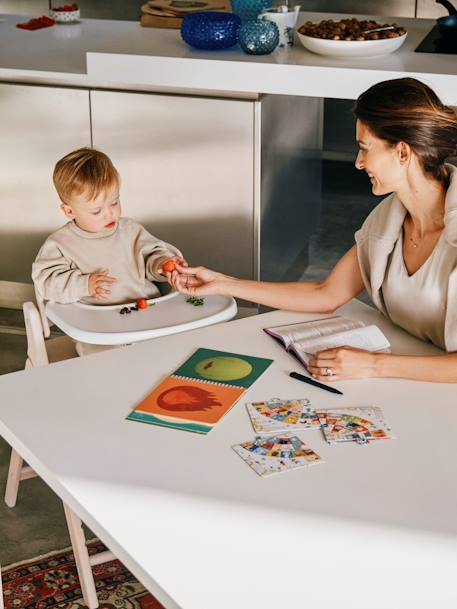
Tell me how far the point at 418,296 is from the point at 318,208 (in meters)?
2.39

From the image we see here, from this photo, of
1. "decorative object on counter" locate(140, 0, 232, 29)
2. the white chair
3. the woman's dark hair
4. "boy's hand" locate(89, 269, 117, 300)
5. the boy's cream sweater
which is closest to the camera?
the woman's dark hair

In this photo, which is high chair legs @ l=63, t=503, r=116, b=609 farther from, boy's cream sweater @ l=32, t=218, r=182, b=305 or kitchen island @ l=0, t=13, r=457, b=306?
kitchen island @ l=0, t=13, r=457, b=306

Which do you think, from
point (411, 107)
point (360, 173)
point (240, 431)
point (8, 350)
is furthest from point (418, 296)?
point (360, 173)

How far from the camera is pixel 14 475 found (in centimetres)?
275

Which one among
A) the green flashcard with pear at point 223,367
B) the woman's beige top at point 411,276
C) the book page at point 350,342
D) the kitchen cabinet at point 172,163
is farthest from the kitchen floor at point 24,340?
the woman's beige top at point 411,276

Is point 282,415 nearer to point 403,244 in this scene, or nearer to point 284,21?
point 403,244

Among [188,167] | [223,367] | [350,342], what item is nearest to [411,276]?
[350,342]

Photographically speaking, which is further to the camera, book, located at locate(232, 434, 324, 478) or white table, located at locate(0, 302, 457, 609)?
book, located at locate(232, 434, 324, 478)

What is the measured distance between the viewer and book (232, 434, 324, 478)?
170cm

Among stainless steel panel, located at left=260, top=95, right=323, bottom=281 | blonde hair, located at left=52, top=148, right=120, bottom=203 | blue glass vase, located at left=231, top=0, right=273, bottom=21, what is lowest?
stainless steel panel, located at left=260, top=95, right=323, bottom=281

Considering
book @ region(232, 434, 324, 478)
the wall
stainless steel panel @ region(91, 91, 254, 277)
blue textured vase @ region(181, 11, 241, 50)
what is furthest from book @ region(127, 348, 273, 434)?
the wall

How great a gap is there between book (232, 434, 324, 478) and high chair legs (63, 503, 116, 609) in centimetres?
75

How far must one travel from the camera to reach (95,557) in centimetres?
241

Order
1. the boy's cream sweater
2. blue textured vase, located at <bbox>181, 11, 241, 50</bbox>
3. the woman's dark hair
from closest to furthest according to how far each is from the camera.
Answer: the woman's dark hair
the boy's cream sweater
blue textured vase, located at <bbox>181, 11, 241, 50</bbox>
